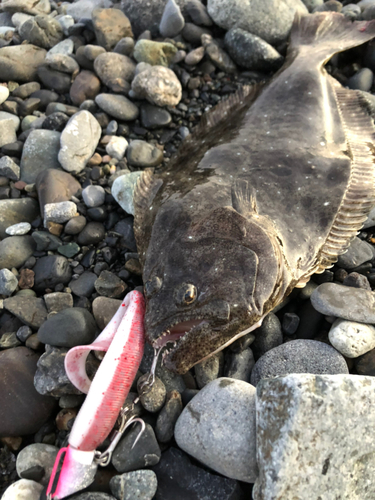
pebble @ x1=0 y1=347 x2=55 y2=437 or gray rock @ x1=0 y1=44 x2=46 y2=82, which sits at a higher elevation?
gray rock @ x1=0 y1=44 x2=46 y2=82

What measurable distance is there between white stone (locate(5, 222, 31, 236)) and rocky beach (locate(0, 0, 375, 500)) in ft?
0.05

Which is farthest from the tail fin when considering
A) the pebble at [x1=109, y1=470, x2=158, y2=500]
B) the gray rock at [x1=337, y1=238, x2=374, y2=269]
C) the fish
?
the pebble at [x1=109, y1=470, x2=158, y2=500]

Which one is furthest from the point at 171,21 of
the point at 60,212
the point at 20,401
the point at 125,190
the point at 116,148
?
the point at 20,401

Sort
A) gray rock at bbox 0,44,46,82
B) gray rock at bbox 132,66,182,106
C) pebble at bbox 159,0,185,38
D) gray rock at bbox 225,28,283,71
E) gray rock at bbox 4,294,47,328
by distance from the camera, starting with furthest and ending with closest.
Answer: pebble at bbox 159,0,185,38 → gray rock at bbox 0,44,46,82 → gray rock at bbox 225,28,283,71 → gray rock at bbox 132,66,182,106 → gray rock at bbox 4,294,47,328

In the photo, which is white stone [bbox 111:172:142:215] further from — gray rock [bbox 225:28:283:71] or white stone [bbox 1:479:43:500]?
gray rock [bbox 225:28:283:71]

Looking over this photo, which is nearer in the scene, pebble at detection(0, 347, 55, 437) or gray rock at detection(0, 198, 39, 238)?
pebble at detection(0, 347, 55, 437)

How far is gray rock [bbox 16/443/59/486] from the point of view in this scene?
2492mm

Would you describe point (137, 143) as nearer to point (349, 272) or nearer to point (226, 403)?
point (349, 272)

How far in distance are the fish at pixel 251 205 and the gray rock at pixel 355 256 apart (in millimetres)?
202

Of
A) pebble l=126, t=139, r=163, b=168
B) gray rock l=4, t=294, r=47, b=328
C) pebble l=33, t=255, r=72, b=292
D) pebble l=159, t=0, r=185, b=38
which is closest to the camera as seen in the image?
gray rock l=4, t=294, r=47, b=328

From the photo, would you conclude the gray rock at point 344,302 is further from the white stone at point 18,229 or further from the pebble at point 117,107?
the pebble at point 117,107

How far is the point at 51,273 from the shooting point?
3.44m

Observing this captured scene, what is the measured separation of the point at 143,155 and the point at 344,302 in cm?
278

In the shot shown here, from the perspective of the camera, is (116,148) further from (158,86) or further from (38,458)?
(38,458)
